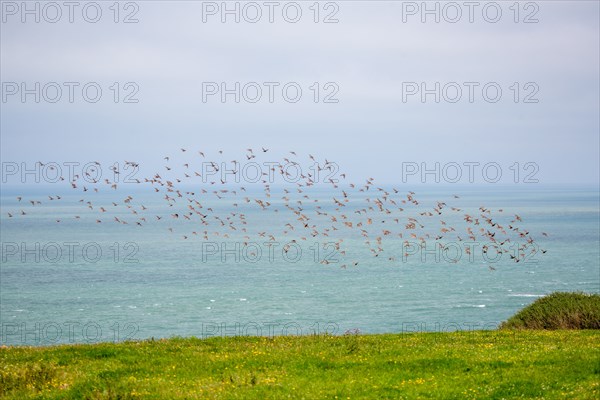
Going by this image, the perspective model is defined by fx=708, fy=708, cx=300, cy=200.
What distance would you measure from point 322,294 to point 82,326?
32317 millimetres

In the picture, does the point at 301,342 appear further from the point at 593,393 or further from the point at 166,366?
the point at 593,393

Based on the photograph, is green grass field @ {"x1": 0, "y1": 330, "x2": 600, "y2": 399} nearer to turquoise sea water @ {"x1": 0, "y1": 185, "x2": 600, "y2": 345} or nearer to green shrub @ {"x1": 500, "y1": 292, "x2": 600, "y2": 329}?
green shrub @ {"x1": 500, "y1": 292, "x2": 600, "y2": 329}

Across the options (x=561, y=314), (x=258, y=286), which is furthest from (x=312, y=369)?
(x=258, y=286)

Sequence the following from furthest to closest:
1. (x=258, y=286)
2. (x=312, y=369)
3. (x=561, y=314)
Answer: (x=258, y=286)
(x=561, y=314)
(x=312, y=369)

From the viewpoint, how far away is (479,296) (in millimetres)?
84875

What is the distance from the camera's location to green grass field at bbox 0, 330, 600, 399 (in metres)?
17.5

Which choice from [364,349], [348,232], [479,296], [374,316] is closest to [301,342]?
[364,349]

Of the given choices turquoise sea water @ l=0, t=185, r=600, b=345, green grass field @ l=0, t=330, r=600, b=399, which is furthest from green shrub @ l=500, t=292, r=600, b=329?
turquoise sea water @ l=0, t=185, r=600, b=345

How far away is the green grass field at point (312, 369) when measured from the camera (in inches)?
687

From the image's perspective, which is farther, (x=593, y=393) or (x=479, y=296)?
(x=479, y=296)

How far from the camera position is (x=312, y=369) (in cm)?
1973

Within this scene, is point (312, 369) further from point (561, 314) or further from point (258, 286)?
point (258, 286)

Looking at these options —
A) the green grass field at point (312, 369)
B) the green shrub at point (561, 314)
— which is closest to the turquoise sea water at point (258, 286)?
the green shrub at point (561, 314)

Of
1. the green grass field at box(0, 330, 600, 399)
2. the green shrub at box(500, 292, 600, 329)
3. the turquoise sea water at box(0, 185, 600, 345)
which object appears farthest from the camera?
the turquoise sea water at box(0, 185, 600, 345)
